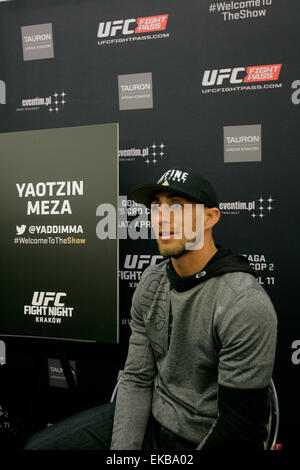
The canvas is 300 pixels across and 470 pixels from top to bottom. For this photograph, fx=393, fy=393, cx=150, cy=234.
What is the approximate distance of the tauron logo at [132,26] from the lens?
7.09ft

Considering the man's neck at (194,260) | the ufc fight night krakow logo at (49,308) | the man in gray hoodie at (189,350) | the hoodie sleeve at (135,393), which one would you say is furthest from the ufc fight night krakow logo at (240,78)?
the ufc fight night krakow logo at (49,308)

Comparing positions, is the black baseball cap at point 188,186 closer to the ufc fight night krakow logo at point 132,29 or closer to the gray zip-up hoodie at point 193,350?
the gray zip-up hoodie at point 193,350

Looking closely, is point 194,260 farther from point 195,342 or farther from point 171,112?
point 171,112

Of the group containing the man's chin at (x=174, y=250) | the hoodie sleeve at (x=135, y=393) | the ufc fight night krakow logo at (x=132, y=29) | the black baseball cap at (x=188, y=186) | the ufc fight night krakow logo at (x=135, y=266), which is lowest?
the hoodie sleeve at (x=135, y=393)

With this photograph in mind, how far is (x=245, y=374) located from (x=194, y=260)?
1.43 ft

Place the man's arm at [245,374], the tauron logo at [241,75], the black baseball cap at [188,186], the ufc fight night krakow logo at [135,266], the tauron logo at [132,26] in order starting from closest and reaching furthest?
the man's arm at [245,374] < the black baseball cap at [188,186] < the tauron logo at [241,75] < the tauron logo at [132,26] < the ufc fight night krakow logo at [135,266]

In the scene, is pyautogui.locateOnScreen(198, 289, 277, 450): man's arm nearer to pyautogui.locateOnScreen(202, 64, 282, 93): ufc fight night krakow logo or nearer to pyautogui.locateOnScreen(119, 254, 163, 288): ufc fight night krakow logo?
pyautogui.locateOnScreen(119, 254, 163, 288): ufc fight night krakow logo

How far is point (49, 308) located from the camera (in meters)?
2.13

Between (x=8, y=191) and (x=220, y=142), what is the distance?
3.96 ft

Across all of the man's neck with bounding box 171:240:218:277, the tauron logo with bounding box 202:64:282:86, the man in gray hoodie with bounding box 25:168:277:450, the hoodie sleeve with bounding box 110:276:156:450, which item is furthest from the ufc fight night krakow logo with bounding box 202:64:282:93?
the hoodie sleeve with bounding box 110:276:156:450

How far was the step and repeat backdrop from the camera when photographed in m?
2.05

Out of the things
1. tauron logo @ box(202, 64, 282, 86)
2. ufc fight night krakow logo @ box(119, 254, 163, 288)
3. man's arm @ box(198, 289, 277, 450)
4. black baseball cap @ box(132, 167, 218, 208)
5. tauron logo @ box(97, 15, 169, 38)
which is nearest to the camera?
man's arm @ box(198, 289, 277, 450)

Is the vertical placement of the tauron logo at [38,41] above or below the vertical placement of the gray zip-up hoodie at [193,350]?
above

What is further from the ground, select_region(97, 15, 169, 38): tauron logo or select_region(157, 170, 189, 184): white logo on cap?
select_region(97, 15, 169, 38): tauron logo
